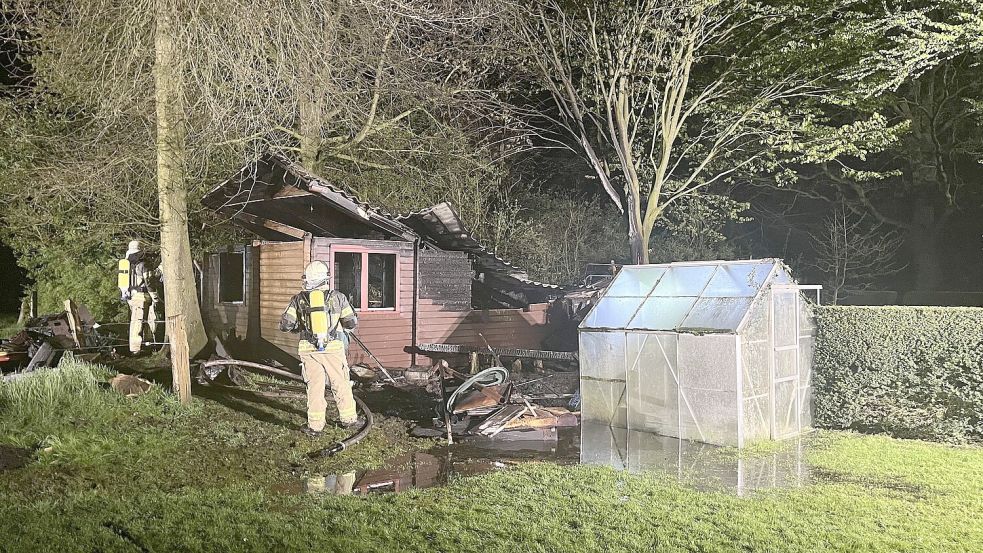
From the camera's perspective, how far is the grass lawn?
17.6 feet

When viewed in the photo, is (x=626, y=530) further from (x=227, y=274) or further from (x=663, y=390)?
(x=227, y=274)

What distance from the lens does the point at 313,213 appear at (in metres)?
14.4

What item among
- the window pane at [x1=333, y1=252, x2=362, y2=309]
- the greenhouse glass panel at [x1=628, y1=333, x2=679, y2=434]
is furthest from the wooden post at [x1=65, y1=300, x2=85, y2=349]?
the greenhouse glass panel at [x1=628, y1=333, x2=679, y2=434]

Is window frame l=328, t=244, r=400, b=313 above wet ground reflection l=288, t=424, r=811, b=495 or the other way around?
above

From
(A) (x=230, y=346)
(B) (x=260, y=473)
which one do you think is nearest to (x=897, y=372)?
(B) (x=260, y=473)

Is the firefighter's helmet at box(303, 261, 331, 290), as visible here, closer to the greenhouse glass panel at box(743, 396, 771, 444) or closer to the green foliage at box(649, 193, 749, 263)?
the greenhouse glass panel at box(743, 396, 771, 444)

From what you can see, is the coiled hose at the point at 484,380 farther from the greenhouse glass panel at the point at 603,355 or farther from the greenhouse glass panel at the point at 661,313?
the greenhouse glass panel at the point at 661,313

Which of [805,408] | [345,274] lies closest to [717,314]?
[805,408]

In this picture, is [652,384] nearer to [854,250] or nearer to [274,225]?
[274,225]

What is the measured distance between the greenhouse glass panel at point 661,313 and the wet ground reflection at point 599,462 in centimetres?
143

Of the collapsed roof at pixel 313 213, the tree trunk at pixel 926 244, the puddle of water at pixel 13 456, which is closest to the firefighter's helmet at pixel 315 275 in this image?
the collapsed roof at pixel 313 213

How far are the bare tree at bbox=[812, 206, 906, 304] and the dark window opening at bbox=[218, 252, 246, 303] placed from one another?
59.6 ft

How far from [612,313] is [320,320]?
4.02m

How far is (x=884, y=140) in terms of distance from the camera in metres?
16.9
